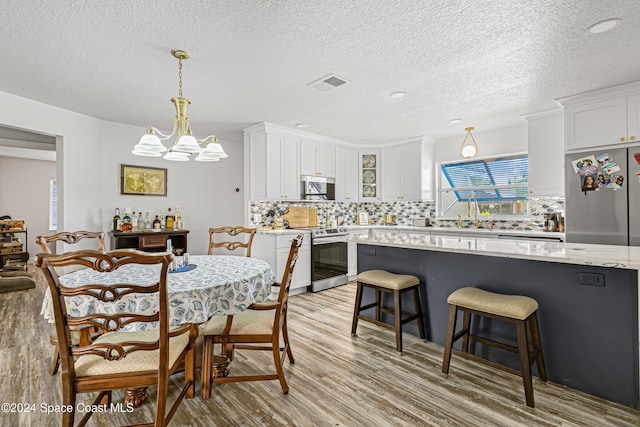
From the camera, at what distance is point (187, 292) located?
1.66m

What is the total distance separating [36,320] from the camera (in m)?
3.44

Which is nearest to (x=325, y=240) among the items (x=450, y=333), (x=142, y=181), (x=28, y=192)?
(x=450, y=333)

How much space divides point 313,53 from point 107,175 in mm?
3842

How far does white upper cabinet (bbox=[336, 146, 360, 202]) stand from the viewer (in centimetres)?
576

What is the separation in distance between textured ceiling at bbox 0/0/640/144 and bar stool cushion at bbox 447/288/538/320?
189cm

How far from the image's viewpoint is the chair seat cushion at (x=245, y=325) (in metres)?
2.01

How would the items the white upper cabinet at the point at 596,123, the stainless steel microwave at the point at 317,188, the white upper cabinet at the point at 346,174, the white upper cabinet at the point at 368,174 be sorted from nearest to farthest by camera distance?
the white upper cabinet at the point at 596,123
the stainless steel microwave at the point at 317,188
the white upper cabinet at the point at 346,174
the white upper cabinet at the point at 368,174

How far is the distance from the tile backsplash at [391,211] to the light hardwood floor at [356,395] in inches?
104

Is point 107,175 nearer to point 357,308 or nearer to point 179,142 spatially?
point 179,142

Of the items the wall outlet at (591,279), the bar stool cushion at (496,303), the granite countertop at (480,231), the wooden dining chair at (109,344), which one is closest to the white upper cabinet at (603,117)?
the granite countertop at (480,231)

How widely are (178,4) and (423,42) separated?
1729 millimetres

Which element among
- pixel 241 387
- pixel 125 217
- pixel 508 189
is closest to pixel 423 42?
pixel 241 387

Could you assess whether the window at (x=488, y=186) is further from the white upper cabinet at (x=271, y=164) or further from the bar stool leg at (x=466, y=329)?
the bar stool leg at (x=466, y=329)

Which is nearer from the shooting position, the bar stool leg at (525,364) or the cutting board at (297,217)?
the bar stool leg at (525,364)
